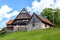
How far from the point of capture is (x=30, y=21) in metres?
70.2

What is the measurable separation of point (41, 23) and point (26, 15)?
9424mm

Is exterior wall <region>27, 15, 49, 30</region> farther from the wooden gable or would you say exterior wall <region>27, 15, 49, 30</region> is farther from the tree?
the tree

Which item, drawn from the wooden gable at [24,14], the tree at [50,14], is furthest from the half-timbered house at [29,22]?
the tree at [50,14]

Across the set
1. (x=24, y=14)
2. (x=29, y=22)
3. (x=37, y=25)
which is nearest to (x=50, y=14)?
(x=24, y=14)

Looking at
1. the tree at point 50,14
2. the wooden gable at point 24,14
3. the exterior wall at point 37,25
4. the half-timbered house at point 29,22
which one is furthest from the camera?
the tree at point 50,14

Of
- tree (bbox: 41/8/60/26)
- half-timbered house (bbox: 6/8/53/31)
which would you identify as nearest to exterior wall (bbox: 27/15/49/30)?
half-timbered house (bbox: 6/8/53/31)

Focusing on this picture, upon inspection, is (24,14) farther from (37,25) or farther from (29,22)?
(37,25)

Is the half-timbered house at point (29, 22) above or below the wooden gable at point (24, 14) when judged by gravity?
below

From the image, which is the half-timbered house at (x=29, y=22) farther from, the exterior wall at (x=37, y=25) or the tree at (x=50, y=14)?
the tree at (x=50, y=14)

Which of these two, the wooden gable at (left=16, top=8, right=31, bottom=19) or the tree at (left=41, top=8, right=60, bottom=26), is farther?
the tree at (left=41, top=8, right=60, bottom=26)

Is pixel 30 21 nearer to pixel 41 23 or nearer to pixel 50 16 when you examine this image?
pixel 41 23

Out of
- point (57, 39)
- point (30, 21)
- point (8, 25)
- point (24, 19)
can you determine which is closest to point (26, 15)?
point (24, 19)

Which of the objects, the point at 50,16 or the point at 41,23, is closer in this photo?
the point at 41,23

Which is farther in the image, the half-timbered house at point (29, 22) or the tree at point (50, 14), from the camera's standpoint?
the tree at point (50, 14)
